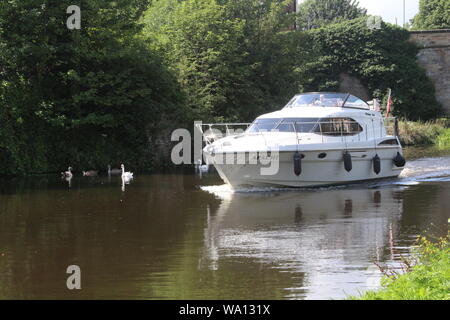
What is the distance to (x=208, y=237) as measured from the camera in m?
14.5

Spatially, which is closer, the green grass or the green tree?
the green grass

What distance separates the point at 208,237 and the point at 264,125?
29.6 ft

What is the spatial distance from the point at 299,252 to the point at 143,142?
799 inches

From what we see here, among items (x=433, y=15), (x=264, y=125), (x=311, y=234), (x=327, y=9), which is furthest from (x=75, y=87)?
(x=327, y=9)

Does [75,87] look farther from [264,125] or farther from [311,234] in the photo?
[311,234]

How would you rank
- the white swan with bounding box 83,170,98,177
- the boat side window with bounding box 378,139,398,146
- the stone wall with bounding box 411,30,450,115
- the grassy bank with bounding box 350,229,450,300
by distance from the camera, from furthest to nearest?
1. the stone wall with bounding box 411,30,450,115
2. the white swan with bounding box 83,170,98,177
3. the boat side window with bounding box 378,139,398,146
4. the grassy bank with bounding box 350,229,450,300

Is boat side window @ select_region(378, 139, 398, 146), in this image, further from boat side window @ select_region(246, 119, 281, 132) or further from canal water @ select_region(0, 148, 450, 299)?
boat side window @ select_region(246, 119, 281, 132)

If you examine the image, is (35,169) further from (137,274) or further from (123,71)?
(137,274)

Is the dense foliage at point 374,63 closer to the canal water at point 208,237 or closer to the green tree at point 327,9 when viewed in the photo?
the canal water at point 208,237

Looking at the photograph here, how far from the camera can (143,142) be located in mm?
32250

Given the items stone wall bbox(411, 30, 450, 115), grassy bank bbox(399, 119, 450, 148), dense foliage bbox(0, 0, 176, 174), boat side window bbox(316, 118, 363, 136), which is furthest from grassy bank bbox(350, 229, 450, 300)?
stone wall bbox(411, 30, 450, 115)

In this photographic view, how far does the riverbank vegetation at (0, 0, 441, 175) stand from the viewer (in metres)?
28.2

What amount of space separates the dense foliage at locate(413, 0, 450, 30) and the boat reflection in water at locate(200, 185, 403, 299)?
56490mm
